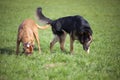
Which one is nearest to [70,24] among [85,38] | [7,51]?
[85,38]

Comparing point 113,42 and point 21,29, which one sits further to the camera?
point 113,42

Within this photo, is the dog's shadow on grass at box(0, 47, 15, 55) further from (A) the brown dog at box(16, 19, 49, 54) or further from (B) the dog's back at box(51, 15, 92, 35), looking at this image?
(B) the dog's back at box(51, 15, 92, 35)

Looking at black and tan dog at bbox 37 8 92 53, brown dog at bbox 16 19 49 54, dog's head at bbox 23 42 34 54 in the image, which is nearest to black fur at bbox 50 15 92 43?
black and tan dog at bbox 37 8 92 53

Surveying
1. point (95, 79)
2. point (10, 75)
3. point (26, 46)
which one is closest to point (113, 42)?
point (26, 46)

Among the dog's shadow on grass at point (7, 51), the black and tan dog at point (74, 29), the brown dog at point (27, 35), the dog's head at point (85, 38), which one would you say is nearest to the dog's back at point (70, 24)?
the black and tan dog at point (74, 29)

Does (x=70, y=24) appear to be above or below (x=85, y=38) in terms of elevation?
above

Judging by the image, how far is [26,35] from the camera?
9250 mm

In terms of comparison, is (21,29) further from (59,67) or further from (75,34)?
(59,67)

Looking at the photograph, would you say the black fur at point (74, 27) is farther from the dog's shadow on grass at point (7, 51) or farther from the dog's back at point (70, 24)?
the dog's shadow on grass at point (7, 51)

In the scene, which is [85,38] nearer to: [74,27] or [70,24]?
[74,27]

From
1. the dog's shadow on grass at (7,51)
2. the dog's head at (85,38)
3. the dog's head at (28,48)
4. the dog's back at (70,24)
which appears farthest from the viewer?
the dog's shadow on grass at (7,51)

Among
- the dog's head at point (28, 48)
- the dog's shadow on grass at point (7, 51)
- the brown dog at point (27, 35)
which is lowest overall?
the dog's shadow on grass at point (7, 51)

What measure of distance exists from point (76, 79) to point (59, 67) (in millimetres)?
1047

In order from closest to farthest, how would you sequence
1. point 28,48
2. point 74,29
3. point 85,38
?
point 28,48 → point 85,38 → point 74,29
